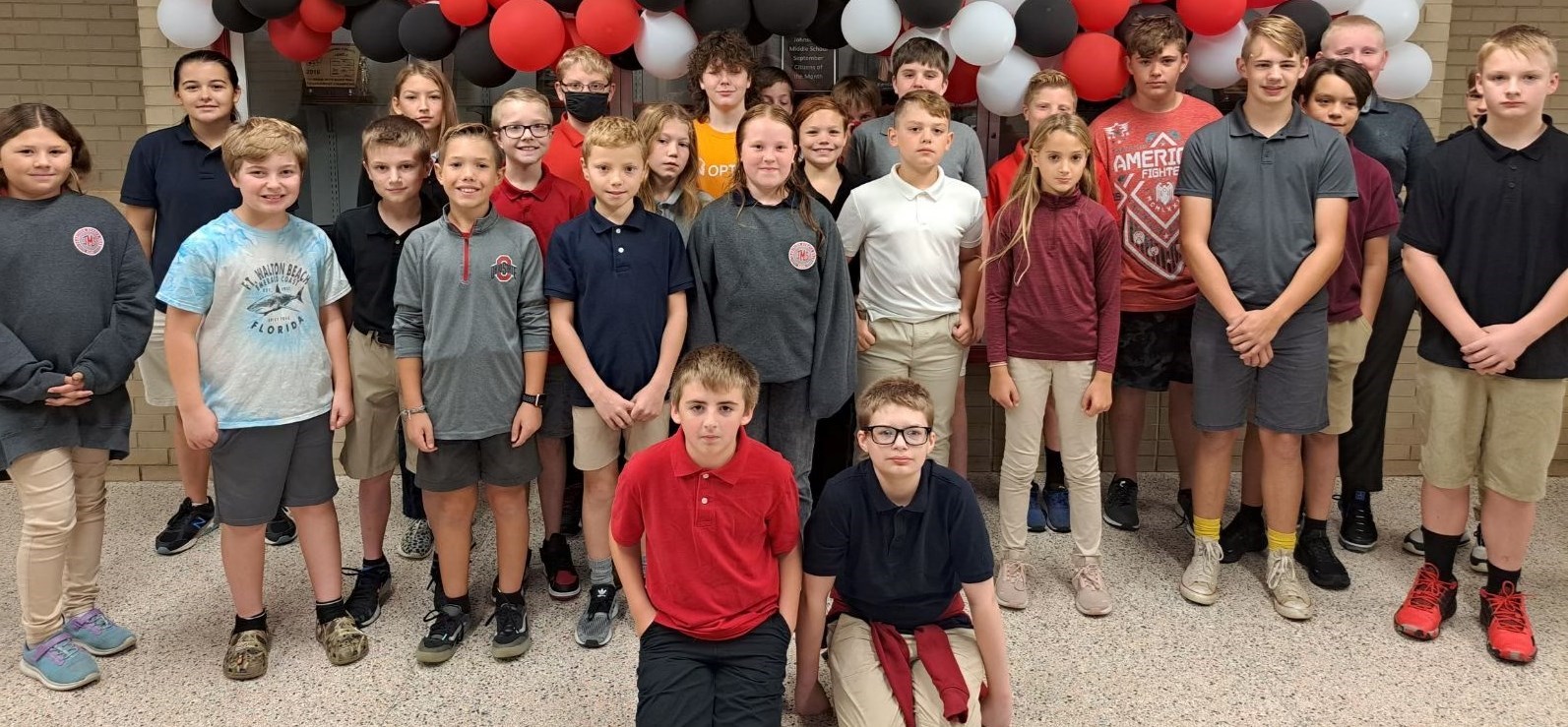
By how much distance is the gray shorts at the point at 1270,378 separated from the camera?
278 centimetres

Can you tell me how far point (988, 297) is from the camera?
2.84 m

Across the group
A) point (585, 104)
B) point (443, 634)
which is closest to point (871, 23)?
point (585, 104)

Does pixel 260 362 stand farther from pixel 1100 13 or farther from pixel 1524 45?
→ pixel 1524 45

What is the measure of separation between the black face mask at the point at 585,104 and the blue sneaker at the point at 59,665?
5.87 feet

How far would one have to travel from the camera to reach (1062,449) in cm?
288

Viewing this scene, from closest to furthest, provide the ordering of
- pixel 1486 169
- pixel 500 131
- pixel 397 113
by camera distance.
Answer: pixel 1486 169
pixel 500 131
pixel 397 113

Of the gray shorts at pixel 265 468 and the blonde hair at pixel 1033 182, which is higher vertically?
the blonde hair at pixel 1033 182

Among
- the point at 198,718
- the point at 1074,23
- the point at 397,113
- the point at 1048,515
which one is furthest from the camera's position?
the point at 1048,515

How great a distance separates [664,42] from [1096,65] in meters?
1.29

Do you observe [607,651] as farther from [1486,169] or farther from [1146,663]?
[1486,169]

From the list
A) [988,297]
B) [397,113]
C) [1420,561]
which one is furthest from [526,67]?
[1420,561]

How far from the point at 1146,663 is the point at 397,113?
2438 millimetres

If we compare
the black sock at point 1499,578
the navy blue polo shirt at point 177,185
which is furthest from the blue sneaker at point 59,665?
the black sock at point 1499,578

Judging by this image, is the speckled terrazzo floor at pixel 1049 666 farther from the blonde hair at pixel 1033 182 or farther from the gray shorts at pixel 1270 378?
the blonde hair at pixel 1033 182
